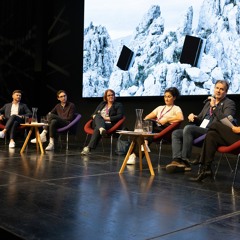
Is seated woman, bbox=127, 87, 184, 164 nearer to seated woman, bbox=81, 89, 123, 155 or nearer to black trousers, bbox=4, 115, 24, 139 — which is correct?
seated woman, bbox=81, 89, 123, 155

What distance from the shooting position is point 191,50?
6.57 metres

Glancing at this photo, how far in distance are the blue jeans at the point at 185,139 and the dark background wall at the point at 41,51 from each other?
433cm

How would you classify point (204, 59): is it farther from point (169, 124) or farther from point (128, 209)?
point (128, 209)

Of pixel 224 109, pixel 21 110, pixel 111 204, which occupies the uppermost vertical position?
pixel 224 109

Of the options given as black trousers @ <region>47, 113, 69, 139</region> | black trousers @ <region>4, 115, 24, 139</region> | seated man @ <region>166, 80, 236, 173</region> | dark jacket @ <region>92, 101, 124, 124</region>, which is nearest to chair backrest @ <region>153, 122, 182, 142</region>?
seated man @ <region>166, 80, 236, 173</region>

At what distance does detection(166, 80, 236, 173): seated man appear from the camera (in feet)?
14.4

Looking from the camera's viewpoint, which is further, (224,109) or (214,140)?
(224,109)

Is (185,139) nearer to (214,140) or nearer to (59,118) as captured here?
(214,140)

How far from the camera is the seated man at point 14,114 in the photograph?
695 cm

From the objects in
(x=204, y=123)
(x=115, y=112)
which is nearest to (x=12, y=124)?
(x=115, y=112)

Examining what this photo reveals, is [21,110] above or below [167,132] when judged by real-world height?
above

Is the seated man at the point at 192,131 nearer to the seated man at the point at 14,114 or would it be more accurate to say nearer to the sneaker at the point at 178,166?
the sneaker at the point at 178,166

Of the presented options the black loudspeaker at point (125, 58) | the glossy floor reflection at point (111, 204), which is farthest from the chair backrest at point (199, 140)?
the black loudspeaker at point (125, 58)

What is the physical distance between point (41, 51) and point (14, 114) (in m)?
2.56
